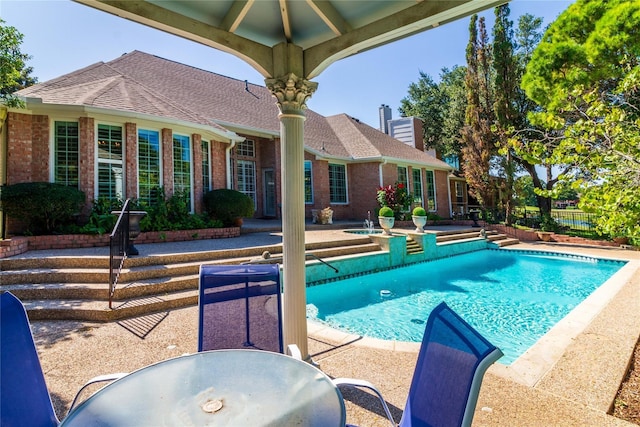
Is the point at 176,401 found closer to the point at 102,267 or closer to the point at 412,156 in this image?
the point at 102,267

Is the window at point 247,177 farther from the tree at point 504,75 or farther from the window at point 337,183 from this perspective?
the tree at point 504,75

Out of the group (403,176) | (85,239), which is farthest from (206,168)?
(403,176)

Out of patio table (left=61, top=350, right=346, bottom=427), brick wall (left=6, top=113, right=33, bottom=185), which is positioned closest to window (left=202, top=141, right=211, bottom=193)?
brick wall (left=6, top=113, right=33, bottom=185)

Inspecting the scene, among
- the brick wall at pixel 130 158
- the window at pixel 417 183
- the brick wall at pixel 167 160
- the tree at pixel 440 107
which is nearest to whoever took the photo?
the brick wall at pixel 130 158

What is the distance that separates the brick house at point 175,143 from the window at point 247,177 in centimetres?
5

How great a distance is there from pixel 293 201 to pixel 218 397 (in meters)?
2.01

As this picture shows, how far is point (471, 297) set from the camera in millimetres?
7777

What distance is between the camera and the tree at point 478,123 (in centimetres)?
1914

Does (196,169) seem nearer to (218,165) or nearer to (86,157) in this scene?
(218,165)

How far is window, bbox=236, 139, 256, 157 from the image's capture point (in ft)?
50.1

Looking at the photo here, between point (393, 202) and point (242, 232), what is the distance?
8.29 meters

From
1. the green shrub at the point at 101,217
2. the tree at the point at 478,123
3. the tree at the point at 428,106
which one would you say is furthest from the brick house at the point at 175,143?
the tree at the point at 428,106

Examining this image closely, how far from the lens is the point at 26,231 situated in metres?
7.75

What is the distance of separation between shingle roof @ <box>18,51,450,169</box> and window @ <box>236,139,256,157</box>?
124 centimetres
